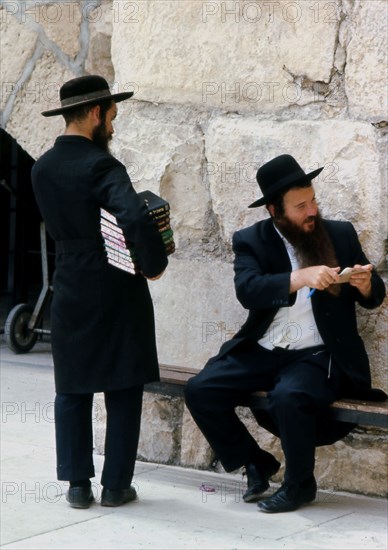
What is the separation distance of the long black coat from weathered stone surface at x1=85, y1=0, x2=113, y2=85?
1.21m

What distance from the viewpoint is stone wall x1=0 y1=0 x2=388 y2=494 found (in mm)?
4293

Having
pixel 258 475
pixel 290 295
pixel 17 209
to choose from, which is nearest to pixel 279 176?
pixel 290 295

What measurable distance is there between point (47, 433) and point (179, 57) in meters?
1.78

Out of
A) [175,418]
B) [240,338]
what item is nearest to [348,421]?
[240,338]

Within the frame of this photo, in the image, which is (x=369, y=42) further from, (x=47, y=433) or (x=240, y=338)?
(x=47, y=433)

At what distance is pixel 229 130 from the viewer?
459cm

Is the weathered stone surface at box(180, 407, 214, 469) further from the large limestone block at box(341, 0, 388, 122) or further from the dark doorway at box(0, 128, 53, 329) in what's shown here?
the dark doorway at box(0, 128, 53, 329)

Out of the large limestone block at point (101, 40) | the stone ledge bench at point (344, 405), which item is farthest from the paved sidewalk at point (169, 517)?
the large limestone block at point (101, 40)

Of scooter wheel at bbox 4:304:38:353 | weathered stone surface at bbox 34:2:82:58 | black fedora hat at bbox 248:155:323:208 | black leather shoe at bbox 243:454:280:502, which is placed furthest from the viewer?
scooter wheel at bbox 4:304:38:353

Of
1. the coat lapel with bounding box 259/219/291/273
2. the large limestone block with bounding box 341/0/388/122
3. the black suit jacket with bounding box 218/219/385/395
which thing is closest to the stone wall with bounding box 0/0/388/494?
the large limestone block with bounding box 341/0/388/122

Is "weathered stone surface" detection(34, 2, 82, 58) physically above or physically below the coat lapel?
above

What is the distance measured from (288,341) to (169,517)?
76 centimetres

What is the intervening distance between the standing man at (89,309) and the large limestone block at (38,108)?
137 centimetres

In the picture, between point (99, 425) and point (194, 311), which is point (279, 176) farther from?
point (99, 425)
